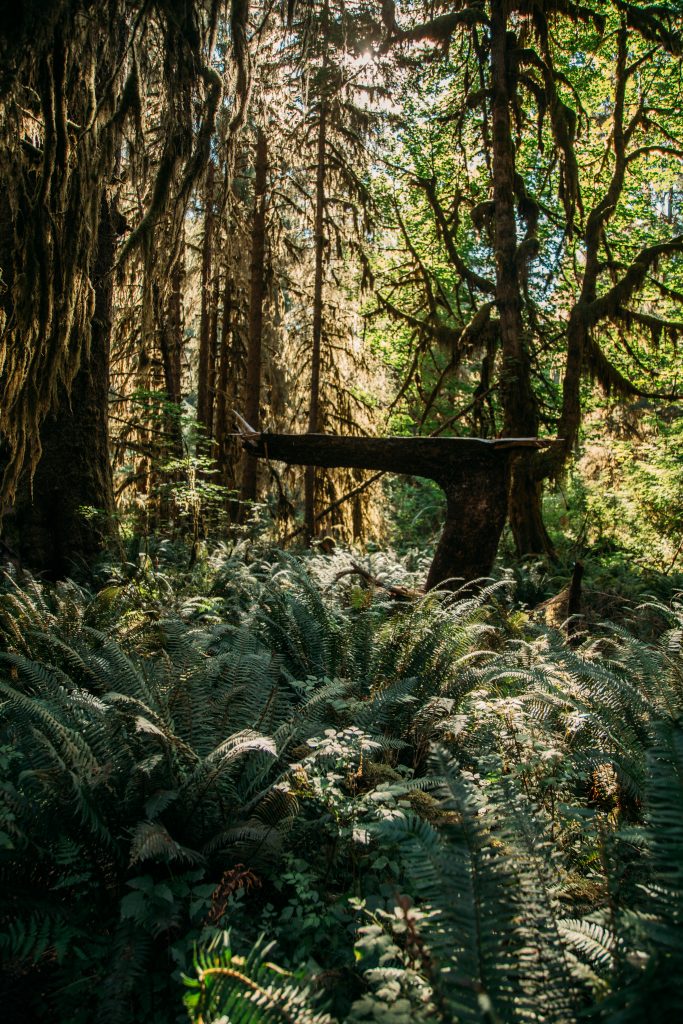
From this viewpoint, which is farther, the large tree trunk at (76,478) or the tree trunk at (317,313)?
the tree trunk at (317,313)

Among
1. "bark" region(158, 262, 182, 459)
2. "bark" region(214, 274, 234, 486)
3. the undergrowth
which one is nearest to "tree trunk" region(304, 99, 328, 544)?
"bark" region(214, 274, 234, 486)

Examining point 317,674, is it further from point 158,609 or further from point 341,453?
point 341,453

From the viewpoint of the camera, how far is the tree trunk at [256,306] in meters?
9.84

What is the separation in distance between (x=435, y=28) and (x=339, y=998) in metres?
11.3

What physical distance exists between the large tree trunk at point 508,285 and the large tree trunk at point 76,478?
206 inches

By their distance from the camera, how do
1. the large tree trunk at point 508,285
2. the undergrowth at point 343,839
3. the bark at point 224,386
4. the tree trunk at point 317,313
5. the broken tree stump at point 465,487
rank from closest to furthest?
the undergrowth at point 343,839 < the broken tree stump at point 465,487 < the large tree trunk at point 508,285 < the tree trunk at point 317,313 < the bark at point 224,386

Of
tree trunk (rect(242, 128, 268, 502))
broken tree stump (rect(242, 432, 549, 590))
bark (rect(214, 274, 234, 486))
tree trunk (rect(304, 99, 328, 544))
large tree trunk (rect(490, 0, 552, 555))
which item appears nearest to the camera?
broken tree stump (rect(242, 432, 549, 590))

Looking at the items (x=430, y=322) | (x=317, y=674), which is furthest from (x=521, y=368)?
(x=317, y=674)

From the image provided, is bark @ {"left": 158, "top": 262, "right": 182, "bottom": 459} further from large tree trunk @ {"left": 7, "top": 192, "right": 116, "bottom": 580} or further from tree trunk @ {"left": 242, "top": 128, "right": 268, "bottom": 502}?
large tree trunk @ {"left": 7, "top": 192, "right": 116, "bottom": 580}

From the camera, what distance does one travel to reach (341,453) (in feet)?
20.1

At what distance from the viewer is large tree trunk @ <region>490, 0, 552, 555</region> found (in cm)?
852

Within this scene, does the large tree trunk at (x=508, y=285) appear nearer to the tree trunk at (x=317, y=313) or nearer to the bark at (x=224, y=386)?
the tree trunk at (x=317, y=313)

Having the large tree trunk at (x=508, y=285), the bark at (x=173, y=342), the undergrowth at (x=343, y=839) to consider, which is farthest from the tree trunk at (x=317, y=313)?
the undergrowth at (x=343, y=839)

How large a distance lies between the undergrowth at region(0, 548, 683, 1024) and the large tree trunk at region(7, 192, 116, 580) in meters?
2.45
